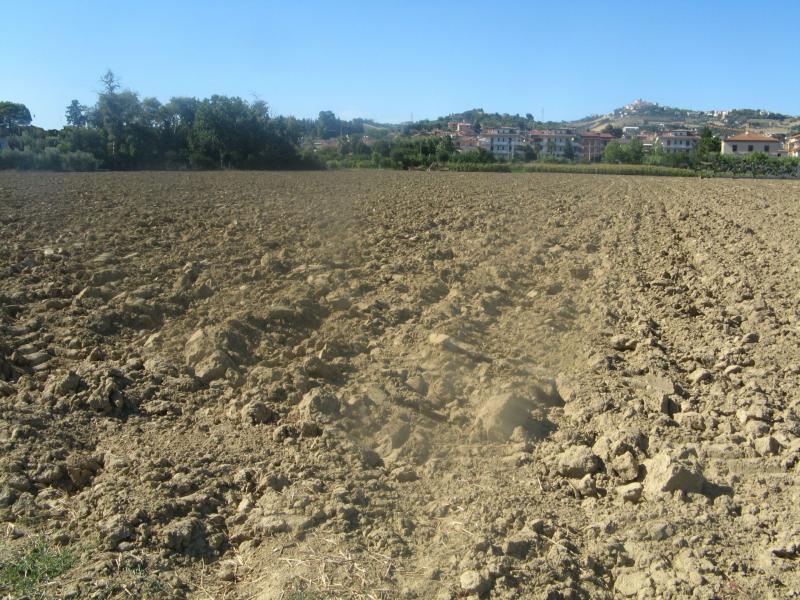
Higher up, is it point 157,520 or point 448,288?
point 448,288

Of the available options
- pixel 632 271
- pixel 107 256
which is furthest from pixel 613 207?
pixel 107 256

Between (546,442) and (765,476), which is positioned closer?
(765,476)

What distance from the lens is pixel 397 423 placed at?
5.00 m

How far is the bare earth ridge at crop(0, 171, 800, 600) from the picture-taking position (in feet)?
11.6

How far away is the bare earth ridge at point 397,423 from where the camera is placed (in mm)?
3537

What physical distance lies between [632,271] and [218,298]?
524 centimetres

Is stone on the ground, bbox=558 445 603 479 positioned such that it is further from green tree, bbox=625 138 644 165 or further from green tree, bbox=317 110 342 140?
green tree, bbox=317 110 342 140

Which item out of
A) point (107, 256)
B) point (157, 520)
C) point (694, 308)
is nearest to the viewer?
point (157, 520)

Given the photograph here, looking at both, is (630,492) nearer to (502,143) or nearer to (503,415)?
(503,415)

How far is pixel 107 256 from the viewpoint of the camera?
9.21m

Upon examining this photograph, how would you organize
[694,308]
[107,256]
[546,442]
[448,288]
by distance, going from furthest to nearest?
[107,256] → [448,288] → [694,308] → [546,442]

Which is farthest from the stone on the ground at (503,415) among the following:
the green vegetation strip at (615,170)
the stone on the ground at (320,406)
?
the green vegetation strip at (615,170)

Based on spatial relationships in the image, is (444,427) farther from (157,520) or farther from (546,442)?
(157,520)

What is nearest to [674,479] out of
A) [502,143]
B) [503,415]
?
[503,415]
